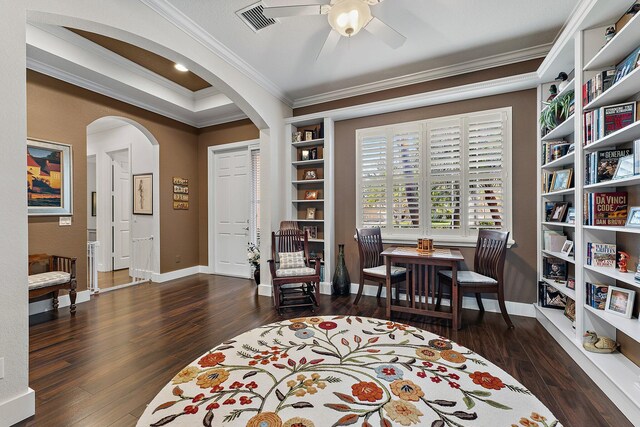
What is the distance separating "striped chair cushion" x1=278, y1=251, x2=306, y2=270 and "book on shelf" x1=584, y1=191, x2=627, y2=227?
2874 mm

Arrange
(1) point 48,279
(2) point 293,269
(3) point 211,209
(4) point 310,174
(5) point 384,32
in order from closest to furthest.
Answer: (5) point 384,32, (1) point 48,279, (2) point 293,269, (4) point 310,174, (3) point 211,209

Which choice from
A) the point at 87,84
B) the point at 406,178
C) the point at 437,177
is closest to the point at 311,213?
the point at 406,178

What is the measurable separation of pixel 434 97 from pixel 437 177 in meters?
A: 1.01

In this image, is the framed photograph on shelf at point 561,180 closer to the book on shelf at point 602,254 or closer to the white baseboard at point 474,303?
the book on shelf at point 602,254

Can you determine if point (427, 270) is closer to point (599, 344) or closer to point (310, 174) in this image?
point (599, 344)

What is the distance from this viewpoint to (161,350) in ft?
7.84

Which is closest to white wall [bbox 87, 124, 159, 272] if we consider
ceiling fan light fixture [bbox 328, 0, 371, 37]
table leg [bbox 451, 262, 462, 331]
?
ceiling fan light fixture [bbox 328, 0, 371, 37]

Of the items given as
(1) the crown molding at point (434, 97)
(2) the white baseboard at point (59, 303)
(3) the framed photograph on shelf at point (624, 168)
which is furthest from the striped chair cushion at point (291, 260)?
(3) the framed photograph on shelf at point (624, 168)

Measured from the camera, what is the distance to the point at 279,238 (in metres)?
3.80

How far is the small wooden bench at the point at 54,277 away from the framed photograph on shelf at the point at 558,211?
5.46 m

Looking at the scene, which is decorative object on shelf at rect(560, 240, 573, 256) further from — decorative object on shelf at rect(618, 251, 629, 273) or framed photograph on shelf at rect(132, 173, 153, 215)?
framed photograph on shelf at rect(132, 173, 153, 215)

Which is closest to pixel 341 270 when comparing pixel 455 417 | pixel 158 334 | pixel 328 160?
pixel 328 160

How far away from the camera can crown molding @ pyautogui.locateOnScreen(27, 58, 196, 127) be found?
3247mm

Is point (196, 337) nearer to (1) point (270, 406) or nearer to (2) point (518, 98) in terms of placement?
(1) point (270, 406)
